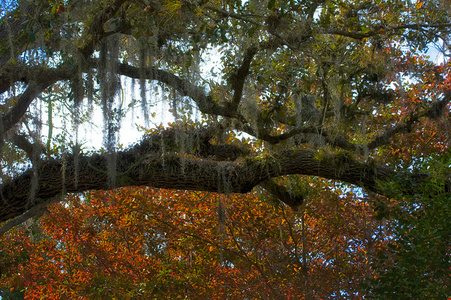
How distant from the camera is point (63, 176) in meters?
3.63

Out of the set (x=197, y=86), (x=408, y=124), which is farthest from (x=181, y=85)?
(x=408, y=124)

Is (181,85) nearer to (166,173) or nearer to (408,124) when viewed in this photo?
(166,173)

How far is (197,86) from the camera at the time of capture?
12.3ft

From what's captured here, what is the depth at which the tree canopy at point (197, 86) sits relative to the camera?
3.43m

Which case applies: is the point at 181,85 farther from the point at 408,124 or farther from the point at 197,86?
the point at 408,124

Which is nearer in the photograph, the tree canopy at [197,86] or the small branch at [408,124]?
the tree canopy at [197,86]

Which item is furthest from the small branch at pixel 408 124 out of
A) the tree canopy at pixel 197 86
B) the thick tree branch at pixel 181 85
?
the thick tree branch at pixel 181 85

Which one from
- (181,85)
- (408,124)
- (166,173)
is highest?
(181,85)

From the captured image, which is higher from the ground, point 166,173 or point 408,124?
point 408,124

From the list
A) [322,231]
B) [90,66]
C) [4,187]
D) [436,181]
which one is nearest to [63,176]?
[4,187]

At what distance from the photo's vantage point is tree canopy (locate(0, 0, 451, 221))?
3432 millimetres

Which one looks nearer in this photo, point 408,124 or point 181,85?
point 181,85

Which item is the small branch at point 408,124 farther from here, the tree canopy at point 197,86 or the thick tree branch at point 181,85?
the thick tree branch at point 181,85

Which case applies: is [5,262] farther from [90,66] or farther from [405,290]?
[405,290]
